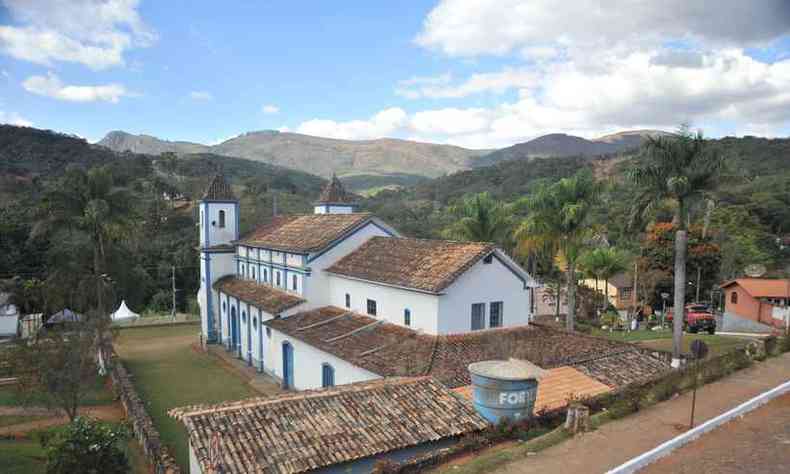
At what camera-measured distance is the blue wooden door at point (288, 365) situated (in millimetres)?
21812

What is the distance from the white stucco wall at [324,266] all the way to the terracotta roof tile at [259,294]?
2.00 feet

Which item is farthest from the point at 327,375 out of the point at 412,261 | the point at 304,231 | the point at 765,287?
the point at 765,287

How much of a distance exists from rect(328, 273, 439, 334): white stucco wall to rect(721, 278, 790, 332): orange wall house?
26.9m

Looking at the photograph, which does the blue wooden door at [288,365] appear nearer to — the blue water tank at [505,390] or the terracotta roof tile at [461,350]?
the terracotta roof tile at [461,350]

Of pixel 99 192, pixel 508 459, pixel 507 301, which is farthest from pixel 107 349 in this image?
pixel 508 459

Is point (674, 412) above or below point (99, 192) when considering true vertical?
below

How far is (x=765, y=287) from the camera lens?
115 ft

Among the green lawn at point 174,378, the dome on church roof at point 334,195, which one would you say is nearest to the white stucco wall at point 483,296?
the green lawn at point 174,378

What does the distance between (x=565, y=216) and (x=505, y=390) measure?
12697 millimetres

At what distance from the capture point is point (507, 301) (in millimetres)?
20062

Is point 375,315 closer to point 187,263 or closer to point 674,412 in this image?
point 674,412

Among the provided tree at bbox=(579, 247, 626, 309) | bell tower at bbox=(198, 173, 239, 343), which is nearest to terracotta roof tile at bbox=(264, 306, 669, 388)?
bell tower at bbox=(198, 173, 239, 343)

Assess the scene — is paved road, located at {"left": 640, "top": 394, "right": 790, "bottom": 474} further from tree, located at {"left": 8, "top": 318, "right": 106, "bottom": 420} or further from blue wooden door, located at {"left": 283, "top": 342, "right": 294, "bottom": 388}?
tree, located at {"left": 8, "top": 318, "right": 106, "bottom": 420}

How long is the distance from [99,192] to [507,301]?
19.8 metres
